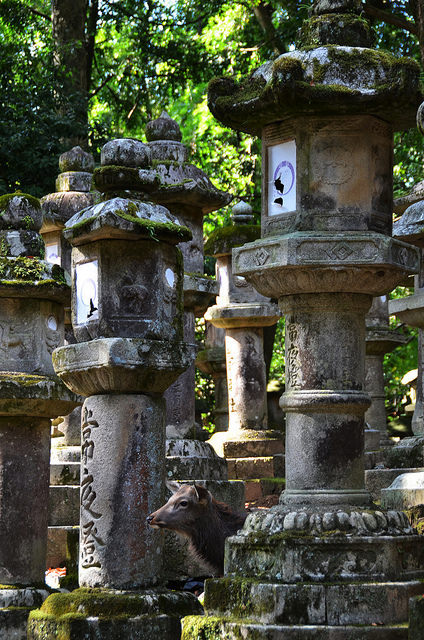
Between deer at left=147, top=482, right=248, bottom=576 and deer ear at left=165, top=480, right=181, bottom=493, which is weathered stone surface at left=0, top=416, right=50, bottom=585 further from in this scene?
deer at left=147, top=482, right=248, bottom=576

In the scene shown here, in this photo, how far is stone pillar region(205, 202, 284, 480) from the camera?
14.8 meters

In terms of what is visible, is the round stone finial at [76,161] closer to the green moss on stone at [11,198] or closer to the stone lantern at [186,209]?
the stone lantern at [186,209]

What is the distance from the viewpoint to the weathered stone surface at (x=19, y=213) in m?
9.37

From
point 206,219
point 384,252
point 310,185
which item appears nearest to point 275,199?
point 310,185

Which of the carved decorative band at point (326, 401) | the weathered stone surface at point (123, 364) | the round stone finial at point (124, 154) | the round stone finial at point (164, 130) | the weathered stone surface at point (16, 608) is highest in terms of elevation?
the round stone finial at point (164, 130)

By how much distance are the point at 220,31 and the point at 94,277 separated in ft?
47.6

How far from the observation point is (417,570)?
283 inches

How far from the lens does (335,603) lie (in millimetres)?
6750

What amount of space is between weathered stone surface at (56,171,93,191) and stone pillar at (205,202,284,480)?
269 centimetres

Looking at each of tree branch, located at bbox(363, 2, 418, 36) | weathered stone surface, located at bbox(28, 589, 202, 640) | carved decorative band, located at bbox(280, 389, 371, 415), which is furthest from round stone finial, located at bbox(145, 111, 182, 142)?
weathered stone surface, located at bbox(28, 589, 202, 640)

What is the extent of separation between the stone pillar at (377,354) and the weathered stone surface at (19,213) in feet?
25.6

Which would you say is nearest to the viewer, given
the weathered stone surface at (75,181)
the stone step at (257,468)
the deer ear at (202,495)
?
the deer ear at (202,495)

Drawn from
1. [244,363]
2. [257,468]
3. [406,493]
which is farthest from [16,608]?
[244,363]

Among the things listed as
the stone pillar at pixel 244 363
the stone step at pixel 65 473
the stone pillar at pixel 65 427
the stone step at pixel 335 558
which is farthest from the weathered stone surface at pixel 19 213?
the stone pillar at pixel 244 363
